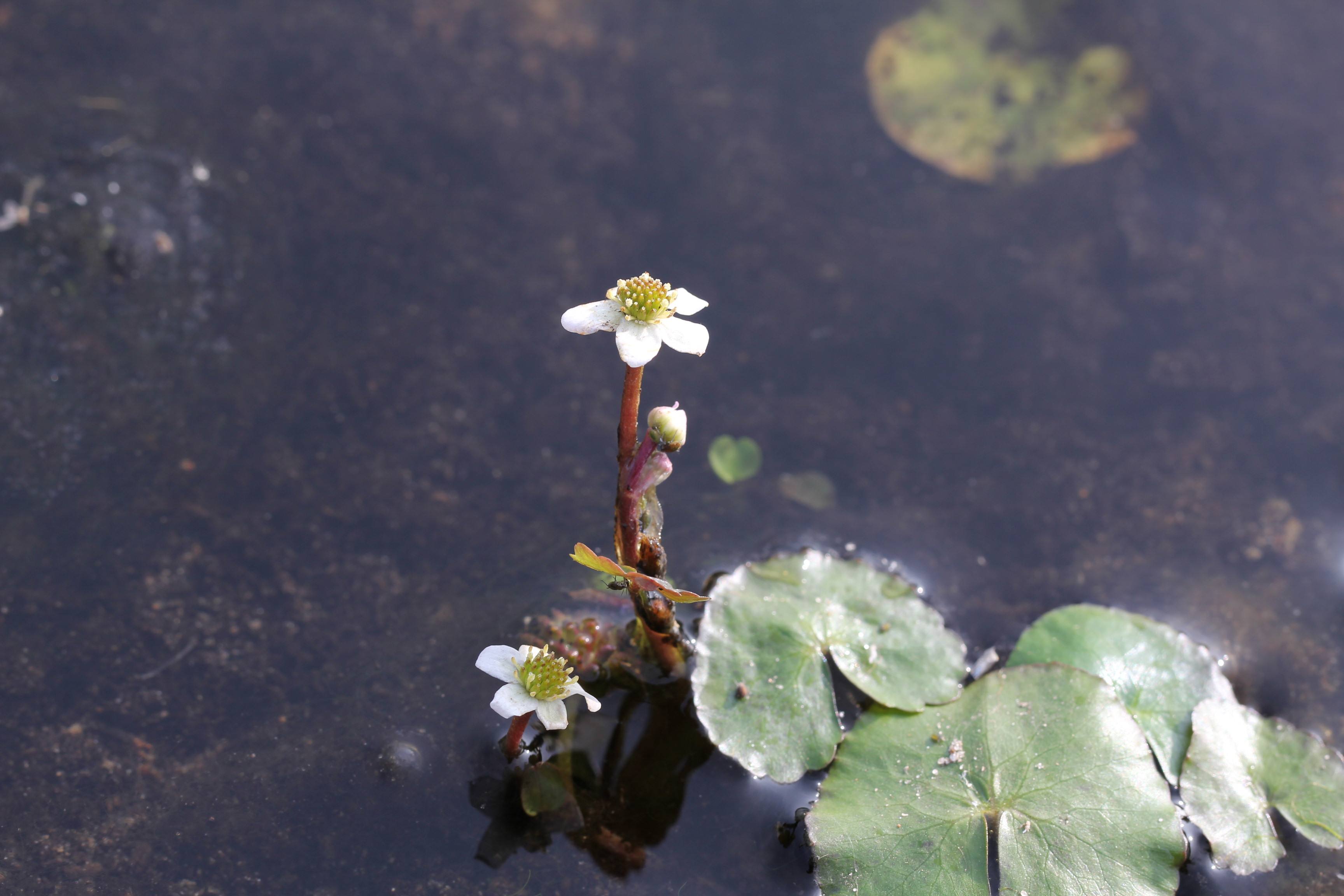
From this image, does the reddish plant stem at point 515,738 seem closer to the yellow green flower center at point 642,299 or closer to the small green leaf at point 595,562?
the small green leaf at point 595,562

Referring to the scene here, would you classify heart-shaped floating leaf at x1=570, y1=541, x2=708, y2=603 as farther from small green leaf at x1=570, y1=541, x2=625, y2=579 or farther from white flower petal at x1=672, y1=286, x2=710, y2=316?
white flower petal at x1=672, y1=286, x2=710, y2=316

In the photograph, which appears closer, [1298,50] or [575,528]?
[575,528]

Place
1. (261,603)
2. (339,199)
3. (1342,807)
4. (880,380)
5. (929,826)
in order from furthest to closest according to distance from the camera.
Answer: (339,199), (880,380), (261,603), (1342,807), (929,826)

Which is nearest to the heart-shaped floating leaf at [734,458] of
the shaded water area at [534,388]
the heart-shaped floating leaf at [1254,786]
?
the shaded water area at [534,388]

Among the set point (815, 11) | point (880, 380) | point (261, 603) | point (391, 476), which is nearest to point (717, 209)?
point (880, 380)

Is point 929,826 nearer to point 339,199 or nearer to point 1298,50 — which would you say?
point 339,199

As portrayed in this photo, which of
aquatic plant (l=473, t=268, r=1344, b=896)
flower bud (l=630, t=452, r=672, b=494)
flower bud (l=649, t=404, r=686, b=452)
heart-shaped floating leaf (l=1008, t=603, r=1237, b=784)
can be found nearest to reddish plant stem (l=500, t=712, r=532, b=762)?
aquatic plant (l=473, t=268, r=1344, b=896)

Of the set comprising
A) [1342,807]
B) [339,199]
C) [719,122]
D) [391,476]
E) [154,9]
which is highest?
[154,9]

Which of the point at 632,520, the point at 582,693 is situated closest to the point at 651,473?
the point at 632,520
